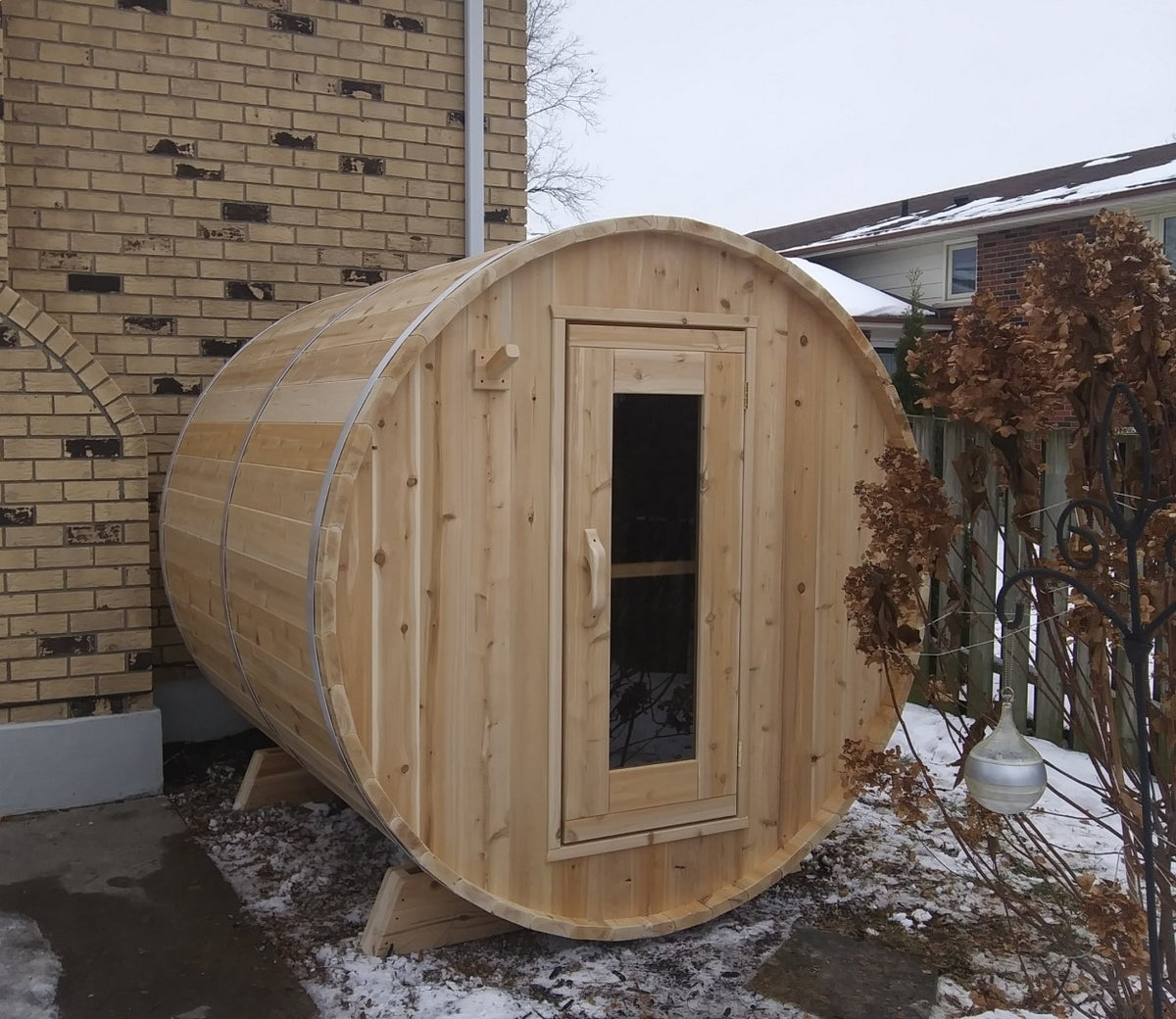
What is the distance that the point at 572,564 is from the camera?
3.81 meters

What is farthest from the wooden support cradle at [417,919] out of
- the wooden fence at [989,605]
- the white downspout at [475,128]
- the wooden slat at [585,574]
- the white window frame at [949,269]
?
the white window frame at [949,269]

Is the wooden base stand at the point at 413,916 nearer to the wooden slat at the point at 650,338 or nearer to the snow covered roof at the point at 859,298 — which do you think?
the wooden slat at the point at 650,338

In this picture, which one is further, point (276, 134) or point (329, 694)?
point (276, 134)

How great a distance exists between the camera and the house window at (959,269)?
17.9m

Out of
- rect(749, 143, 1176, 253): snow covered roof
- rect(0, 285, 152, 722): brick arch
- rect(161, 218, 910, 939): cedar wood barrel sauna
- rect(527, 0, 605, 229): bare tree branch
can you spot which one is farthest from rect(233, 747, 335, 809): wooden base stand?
rect(527, 0, 605, 229): bare tree branch

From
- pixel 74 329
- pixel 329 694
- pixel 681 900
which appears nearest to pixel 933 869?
pixel 681 900

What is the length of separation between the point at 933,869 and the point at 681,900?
1102 millimetres

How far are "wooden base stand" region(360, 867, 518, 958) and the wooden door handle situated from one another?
991 mm

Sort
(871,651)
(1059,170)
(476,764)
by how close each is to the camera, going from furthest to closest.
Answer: (1059,170), (476,764), (871,651)

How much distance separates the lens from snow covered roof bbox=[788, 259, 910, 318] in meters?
17.1

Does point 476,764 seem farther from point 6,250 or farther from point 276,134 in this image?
point 276,134

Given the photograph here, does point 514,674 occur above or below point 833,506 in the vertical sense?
below

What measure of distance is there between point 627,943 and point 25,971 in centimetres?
190

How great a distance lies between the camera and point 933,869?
455cm
